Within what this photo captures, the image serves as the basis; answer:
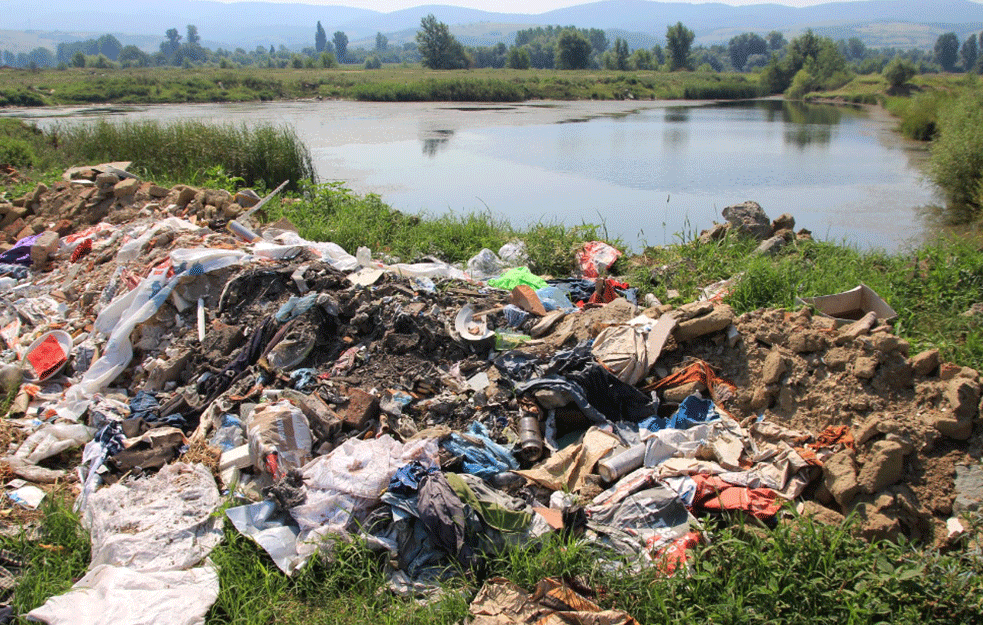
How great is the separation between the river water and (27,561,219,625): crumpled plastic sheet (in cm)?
552

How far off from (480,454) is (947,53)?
120570 mm

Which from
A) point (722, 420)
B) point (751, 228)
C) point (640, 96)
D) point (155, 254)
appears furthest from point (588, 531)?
point (640, 96)

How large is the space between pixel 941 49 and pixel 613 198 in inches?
4609

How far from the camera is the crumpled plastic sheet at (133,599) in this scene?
2170mm

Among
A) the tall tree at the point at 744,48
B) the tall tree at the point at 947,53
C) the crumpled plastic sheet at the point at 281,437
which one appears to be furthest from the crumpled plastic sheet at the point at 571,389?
the tall tree at the point at 744,48

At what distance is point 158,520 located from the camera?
2656 millimetres

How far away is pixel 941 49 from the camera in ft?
315

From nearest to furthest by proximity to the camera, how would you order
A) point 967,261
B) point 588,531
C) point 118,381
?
1. point 588,531
2. point 118,381
3. point 967,261

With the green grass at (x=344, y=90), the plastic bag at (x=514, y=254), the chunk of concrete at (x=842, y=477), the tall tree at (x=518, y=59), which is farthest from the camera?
the tall tree at (x=518, y=59)

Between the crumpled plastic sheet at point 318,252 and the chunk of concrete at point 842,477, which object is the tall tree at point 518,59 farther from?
the chunk of concrete at point 842,477

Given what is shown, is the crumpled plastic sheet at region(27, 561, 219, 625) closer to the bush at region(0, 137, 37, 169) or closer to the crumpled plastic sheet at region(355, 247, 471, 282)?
the crumpled plastic sheet at region(355, 247, 471, 282)

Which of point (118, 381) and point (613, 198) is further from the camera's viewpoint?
point (613, 198)

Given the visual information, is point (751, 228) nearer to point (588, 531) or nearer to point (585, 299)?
point (585, 299)

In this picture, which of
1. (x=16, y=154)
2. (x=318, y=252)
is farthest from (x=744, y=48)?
(x=318, y=252)
